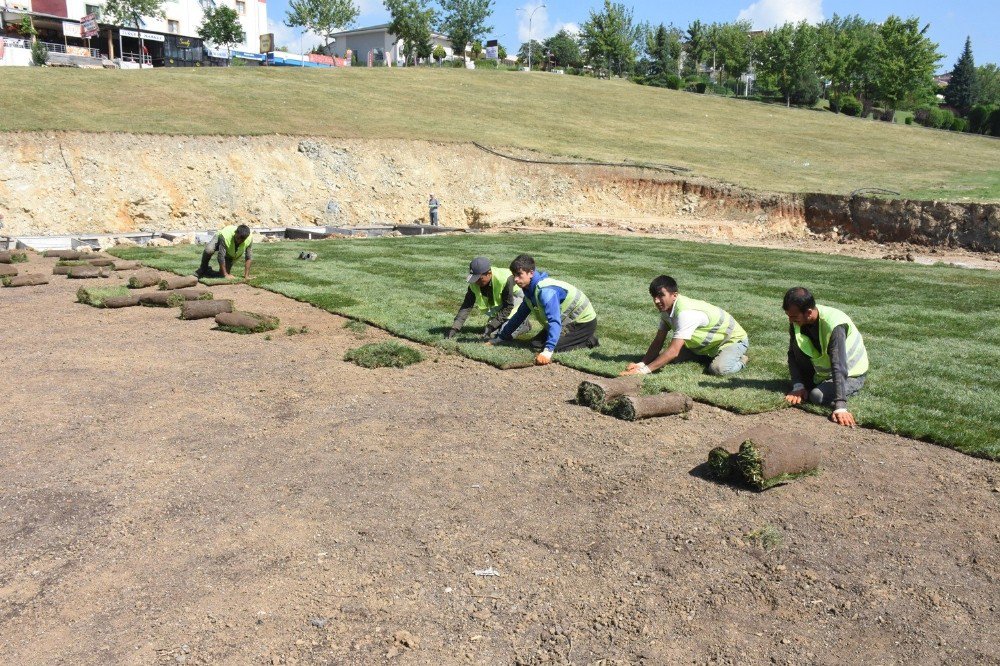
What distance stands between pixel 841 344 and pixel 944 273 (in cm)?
1273

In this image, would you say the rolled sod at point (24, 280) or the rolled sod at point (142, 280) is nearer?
the rolled sod at point (142, 280)

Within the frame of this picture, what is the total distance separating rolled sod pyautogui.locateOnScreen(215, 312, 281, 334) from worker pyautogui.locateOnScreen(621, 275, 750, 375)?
5.34 m

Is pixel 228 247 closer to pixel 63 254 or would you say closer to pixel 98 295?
pixel 98 295

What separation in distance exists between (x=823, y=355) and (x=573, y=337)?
3.20m

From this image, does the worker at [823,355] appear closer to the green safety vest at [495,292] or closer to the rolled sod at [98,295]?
the green safety vest at [495,292]

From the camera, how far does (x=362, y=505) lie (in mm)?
5602

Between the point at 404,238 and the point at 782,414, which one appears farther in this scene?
the point at 404,238

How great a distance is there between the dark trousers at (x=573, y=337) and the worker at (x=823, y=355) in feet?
8.83

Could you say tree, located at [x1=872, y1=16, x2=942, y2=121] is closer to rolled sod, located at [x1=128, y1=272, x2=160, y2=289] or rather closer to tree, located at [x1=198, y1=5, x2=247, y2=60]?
tree, located at [x1=198, y1=5, x2=247, y2=60]

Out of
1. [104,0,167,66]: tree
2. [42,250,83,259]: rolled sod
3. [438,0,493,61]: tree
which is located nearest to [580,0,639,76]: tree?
[438,0,493,61]: tree

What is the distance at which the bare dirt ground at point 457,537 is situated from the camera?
407 cm

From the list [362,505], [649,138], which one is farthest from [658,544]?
[649,138]

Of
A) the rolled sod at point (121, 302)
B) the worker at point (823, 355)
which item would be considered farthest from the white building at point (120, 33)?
the worker at point (823, 355)

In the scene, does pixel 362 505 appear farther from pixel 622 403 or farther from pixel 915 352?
pixel 915 352
